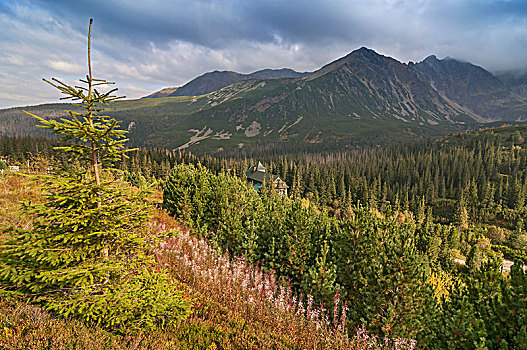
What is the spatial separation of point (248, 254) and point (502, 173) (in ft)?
443

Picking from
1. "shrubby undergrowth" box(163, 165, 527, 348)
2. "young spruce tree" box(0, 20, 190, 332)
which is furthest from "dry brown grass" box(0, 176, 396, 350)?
"shrubby undergrowth" box(163, 165, 527, 348)

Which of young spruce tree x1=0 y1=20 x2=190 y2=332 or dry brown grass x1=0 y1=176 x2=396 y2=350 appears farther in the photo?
young spruce tree x1=0 y1=20 x2=190 y2=332

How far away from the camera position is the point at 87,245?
531cm

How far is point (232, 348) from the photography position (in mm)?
5996

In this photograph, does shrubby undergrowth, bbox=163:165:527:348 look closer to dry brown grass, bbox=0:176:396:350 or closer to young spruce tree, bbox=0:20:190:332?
dry brown grass, bbox=0:176:396:350

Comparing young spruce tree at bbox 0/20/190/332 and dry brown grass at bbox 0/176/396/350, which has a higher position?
young spruce tree at bbox 0/20/190/332

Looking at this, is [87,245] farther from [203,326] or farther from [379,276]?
[379,276]

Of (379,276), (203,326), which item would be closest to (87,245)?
(203,326)

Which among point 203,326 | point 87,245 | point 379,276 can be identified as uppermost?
point 87,245

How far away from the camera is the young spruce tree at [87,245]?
4.75m

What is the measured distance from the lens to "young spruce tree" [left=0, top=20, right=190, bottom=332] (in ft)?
15.6

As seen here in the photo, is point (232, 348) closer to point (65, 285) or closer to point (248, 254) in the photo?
point (65, 285)

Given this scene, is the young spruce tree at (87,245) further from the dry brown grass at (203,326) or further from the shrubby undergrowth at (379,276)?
the shrubby undergrowth at (379,276)

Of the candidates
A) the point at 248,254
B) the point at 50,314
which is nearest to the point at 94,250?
the point at 50,314
